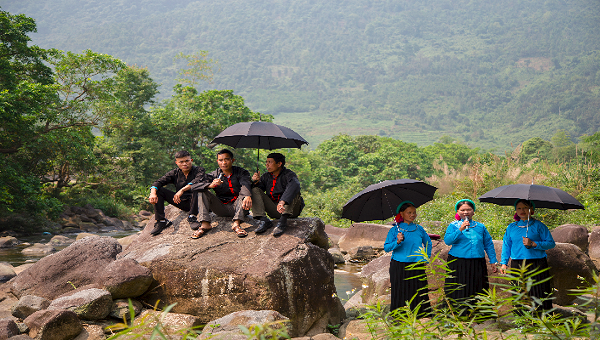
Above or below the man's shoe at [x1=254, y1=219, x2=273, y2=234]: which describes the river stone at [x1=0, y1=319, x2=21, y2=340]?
below

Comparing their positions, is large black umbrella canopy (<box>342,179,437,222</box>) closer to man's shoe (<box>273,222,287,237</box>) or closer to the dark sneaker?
man's shoe (<box>273,222,287,237</box>)

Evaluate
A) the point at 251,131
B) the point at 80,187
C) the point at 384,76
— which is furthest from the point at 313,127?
the point at 251,131

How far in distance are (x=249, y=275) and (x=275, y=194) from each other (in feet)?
4.12

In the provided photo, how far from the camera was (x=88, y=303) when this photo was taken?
207 inches

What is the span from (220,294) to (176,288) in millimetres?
644

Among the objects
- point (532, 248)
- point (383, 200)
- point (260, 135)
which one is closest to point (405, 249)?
point (383, 200)

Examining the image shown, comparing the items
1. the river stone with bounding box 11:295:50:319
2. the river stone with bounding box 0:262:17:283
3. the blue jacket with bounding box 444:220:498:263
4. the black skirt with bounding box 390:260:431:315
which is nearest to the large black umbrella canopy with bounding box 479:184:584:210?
the blue jacket with bounding box 444:220:498:263

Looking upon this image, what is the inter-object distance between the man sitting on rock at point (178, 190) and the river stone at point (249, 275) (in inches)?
24.0

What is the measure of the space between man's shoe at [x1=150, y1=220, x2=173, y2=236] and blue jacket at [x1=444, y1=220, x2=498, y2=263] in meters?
4.22

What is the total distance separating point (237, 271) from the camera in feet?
18.2

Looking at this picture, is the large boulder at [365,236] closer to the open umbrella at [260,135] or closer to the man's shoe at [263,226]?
the open umbrella at [260,135]

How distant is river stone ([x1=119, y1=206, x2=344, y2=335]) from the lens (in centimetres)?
545

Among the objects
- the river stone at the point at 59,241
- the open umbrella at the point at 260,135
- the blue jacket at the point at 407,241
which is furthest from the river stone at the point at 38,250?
the blue jacket at the point at 407,241

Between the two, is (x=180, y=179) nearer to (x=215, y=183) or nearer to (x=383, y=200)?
(x=215, y=183)
